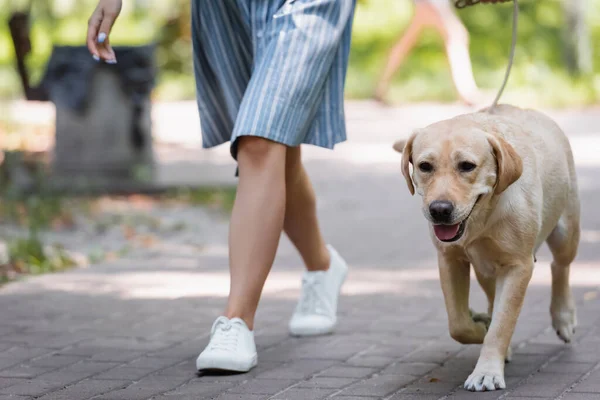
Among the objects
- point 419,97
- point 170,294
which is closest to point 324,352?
point 170,294

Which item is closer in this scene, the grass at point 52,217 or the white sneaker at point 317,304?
the white sneaker at point 317,304

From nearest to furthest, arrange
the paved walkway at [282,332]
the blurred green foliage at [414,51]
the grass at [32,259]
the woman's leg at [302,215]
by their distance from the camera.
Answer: the paved walkway at [282,332] → the woman's leg at [302,215] → the grass at [32,259] → the blurred green foliage at [414,51]

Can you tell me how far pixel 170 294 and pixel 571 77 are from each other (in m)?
13.2

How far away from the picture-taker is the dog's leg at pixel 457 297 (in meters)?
3.80

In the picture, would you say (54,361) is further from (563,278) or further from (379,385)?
(563,278)

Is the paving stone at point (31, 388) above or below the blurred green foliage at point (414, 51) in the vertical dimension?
above

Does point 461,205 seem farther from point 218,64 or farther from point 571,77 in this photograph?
point 571,77

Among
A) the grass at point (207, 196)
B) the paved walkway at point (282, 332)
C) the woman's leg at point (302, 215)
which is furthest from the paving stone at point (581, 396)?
the grass at point (207, 196)

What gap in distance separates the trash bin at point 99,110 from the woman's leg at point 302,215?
5.23m

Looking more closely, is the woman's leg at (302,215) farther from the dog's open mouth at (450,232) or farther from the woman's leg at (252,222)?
the dog's open mouth at (450,232)

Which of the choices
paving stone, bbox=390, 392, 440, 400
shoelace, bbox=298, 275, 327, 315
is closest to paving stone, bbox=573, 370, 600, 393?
paving stone, bbox=390, 392, 440, 400

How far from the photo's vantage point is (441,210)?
3.39 m

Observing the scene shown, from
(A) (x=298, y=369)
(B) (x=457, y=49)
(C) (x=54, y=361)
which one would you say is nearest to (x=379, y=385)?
(A) (x=298, y=369)

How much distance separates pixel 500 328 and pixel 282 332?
1323 mm
